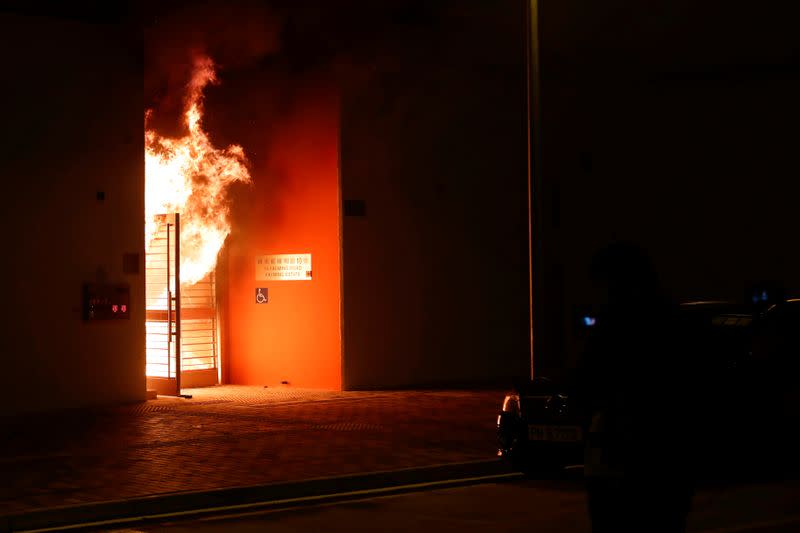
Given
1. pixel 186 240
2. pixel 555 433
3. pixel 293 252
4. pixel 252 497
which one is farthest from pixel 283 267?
pixel 555 433

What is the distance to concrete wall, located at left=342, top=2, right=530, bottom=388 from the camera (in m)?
18.6

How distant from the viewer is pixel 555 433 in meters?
10.4

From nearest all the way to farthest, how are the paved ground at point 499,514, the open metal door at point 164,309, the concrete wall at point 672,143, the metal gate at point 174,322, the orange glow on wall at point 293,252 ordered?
the paved ground at point 499,514, the open metal door at point 164,309, the metal gate at point 174,322, the orange glow on wall at point 293,252, the concrete wall at point 672,143

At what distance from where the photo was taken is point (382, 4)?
1908cm

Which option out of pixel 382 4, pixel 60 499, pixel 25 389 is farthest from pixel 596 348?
pixel 382 4

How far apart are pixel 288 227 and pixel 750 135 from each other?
33.4 ft

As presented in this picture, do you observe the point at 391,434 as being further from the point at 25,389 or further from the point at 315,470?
the point at 25,389

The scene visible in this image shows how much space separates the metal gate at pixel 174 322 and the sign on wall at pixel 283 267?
3.08 feet

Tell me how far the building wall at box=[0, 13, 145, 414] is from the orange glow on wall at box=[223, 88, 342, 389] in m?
2.65

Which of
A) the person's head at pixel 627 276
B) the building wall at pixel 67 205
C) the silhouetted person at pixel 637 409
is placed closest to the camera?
the silhouetted person at pixel 637 409

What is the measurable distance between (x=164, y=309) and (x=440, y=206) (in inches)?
195

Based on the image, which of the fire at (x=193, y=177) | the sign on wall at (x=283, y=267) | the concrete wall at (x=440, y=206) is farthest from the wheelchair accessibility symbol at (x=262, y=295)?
the concrete wall at (x=440, y=206)

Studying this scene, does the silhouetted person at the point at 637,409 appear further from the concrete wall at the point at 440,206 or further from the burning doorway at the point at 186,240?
the concrete wall at the point at 440,206

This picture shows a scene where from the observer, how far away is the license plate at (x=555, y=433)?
10312 mm
